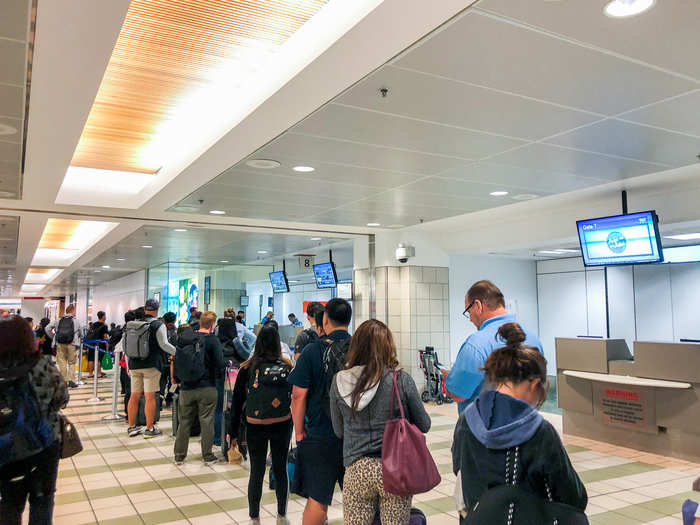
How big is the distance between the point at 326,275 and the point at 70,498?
8459 millimetres

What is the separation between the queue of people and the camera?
1570mm

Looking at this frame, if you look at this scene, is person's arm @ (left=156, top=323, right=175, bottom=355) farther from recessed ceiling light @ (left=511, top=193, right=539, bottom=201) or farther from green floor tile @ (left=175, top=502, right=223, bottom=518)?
recessed ceiling light @ (left=511, top=193, right=539, bottom=201)

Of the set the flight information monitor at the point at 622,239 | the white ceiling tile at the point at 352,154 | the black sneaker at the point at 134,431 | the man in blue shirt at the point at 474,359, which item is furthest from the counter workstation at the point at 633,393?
the black sneaker at the point at 134,431

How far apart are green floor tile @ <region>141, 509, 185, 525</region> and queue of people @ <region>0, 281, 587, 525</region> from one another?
62cm

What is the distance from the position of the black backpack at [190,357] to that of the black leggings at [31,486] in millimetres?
2318

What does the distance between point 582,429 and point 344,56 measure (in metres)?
5.97

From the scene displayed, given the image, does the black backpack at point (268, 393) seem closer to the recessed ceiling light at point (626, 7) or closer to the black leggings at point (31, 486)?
the black leggings at point (31, 486)

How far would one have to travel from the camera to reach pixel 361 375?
253 cm

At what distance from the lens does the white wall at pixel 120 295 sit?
15.4 meters

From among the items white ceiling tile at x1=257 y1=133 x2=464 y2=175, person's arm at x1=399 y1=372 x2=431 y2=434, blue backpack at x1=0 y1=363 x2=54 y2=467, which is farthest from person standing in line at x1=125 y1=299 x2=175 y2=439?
person's arm at x1=399 y1=372 x2=431 y2=434

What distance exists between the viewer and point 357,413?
252cm

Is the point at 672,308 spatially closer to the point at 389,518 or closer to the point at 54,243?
the point at 389,518

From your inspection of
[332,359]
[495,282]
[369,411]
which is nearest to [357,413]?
[369,411]

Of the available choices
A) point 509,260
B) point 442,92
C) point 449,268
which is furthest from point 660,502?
point 509,260
